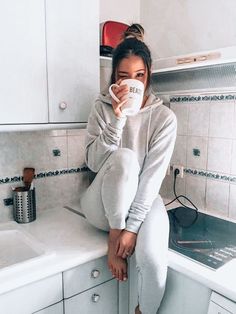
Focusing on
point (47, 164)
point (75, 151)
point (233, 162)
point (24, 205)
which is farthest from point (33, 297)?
point (233, 162)

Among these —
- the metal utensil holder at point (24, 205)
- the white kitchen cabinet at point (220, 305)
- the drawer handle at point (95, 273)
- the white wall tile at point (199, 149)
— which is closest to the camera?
the white kitchen cabinet at point (220, 305)

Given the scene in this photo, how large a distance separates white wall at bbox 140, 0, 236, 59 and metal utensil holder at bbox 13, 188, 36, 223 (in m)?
1.06

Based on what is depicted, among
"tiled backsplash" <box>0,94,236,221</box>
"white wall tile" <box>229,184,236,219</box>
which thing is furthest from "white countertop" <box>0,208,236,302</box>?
"white wall tile" <box>229,184,236,219</box>

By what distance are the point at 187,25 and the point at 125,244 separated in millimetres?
1168

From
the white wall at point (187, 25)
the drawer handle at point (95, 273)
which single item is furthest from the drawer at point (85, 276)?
the white wall at point (187, 25)

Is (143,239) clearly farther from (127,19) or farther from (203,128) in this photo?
(127,19)

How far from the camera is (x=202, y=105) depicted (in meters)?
1.54

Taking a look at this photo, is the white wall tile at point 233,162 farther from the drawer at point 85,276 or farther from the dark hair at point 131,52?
the drawer at point 85,276

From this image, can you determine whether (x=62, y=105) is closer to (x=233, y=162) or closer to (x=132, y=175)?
(x=132, y=175)

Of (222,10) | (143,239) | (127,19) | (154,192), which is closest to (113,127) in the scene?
(154,192)

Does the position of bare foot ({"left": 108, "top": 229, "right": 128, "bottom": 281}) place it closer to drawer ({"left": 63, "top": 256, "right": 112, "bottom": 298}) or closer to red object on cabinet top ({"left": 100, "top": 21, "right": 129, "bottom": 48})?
drawer ({"left": 63, "top": 256, "right": 112, "bottom": 298})

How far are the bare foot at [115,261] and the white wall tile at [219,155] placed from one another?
0.70 meters

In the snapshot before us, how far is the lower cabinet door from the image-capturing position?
106 centimetres

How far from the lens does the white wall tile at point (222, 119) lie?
4.65 ft
